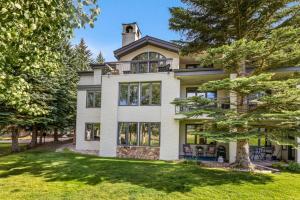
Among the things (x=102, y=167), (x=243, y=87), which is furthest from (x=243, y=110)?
(x=102, y=167)

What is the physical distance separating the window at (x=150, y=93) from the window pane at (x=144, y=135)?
5.32ft

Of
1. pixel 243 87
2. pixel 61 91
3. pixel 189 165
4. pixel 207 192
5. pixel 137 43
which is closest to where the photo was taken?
pixel 207 192

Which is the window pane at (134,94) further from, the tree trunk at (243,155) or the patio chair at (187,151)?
the tree trunk at (243,155)

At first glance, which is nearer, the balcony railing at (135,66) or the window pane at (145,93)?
the window pane at (145,93)

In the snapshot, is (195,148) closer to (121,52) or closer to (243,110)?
(243,110)

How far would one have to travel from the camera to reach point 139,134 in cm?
1756

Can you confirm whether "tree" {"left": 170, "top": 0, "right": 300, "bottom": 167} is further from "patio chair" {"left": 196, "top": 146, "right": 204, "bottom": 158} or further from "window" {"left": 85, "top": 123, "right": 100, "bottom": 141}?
"window" {"left": 85, "top": 123, "right": 100, "bottom": 141}

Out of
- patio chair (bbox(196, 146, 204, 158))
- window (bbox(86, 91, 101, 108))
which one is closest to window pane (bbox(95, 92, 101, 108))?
window (bbox(86, 91, 101, 108))

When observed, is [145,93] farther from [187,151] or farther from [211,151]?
[211,151]

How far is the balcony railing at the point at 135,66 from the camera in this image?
1855cm

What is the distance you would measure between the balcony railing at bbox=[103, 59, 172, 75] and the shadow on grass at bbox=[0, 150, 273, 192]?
7.22 m

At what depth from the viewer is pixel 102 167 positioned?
13469 millimetres

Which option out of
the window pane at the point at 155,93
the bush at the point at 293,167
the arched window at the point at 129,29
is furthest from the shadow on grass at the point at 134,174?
the arched window at the point at 129,29

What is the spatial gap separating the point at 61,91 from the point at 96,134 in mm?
6316
